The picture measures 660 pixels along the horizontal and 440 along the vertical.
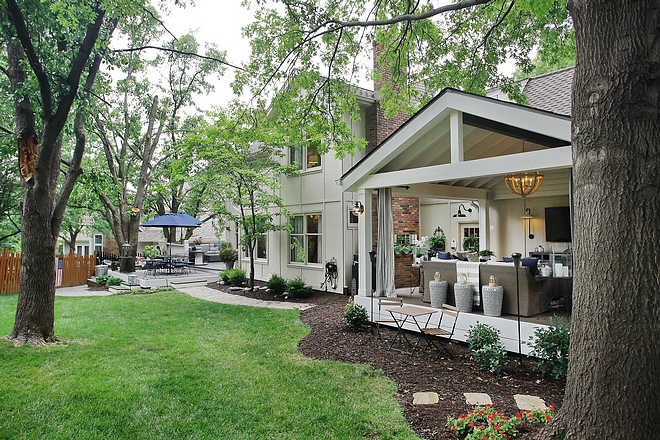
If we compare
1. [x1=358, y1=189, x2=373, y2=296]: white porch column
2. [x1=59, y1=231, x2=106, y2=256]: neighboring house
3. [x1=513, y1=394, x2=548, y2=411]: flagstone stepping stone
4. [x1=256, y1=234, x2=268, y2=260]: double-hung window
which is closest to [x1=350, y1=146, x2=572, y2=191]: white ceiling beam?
[x1=358, y1=189, x2=373, y2=296]: white porch column

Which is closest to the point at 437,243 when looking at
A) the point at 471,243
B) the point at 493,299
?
the point at 471,243

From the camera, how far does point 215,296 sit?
12383mm

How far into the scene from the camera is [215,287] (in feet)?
47.4

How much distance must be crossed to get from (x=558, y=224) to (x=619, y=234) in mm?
8179

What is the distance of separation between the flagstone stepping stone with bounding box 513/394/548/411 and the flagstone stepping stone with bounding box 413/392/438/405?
0.86 meters

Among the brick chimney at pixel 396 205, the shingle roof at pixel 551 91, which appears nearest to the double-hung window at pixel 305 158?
the brick chimney at pixel 396 205

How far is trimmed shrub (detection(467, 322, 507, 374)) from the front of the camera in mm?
5199

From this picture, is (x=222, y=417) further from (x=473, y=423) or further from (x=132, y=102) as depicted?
(x=132, y=102)

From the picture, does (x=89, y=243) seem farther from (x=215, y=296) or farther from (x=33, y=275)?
(x=33, y=275)

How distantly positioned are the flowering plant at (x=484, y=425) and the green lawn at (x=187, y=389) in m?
0.44

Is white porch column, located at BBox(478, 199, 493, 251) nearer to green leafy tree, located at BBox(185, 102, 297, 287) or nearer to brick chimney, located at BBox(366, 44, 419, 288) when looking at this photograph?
brick chimney, located at BBox(366, 44, 419, 288)

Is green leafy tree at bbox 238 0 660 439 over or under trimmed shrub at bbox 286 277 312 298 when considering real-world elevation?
over

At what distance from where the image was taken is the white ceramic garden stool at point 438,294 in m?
7.20

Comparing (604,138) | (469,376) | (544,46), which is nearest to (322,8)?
(544,46)
